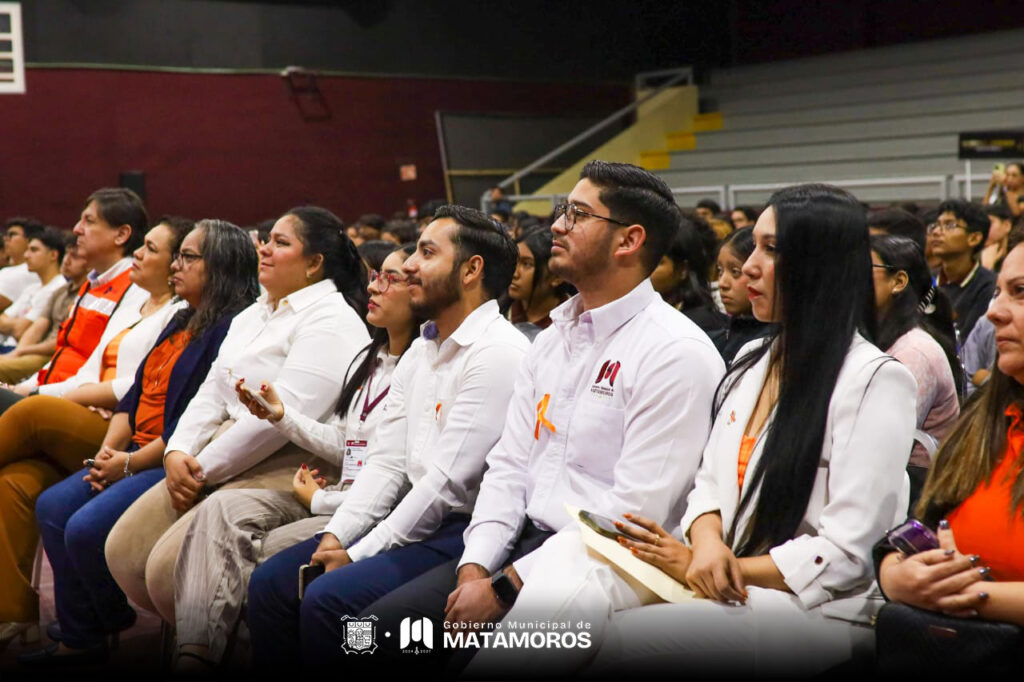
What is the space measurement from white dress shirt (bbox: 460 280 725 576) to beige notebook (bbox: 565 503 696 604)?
181 millimetres

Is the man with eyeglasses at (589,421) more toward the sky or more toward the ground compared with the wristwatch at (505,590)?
more toward the sky

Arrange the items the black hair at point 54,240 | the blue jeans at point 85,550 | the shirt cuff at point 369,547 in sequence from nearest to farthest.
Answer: the shirt cuff at point 369,547 < the blue jeans at point 85,550 < the black hair at point 54,240

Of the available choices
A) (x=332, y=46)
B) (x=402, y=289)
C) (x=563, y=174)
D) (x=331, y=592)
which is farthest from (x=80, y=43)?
(x=331, y=592)

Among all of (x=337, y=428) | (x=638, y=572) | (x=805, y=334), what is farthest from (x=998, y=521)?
(x=337, y=428)

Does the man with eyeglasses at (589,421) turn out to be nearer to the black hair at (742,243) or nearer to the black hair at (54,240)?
the black hair at (742,243)

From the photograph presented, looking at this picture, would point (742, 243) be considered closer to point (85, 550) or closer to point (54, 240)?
point (85, 550)

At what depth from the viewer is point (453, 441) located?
244 centimetres

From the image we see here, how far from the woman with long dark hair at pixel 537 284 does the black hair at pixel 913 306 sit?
118cm

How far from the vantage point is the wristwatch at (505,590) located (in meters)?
2.05

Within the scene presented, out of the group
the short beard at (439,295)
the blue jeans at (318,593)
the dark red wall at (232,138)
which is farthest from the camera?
the dark red wall at (232,138)

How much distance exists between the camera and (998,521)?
1.66 meters

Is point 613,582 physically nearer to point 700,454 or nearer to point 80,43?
point 700,454

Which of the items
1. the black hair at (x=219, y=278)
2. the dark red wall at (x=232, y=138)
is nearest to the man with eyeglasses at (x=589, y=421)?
the black hair at (x=219, y=278)

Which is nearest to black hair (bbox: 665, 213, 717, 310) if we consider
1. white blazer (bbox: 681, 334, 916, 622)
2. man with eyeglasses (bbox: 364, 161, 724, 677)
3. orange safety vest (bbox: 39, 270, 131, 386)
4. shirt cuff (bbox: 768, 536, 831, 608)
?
man with eyeglasses (bbox: 364, 161, 724, 677)
